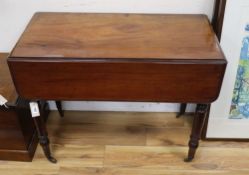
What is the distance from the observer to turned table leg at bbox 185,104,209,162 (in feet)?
4.54

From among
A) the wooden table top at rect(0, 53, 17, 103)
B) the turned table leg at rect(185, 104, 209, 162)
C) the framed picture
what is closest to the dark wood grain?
the wooden table top at rect(0, 53, 17, 103)

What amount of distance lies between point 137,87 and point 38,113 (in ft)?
1.51

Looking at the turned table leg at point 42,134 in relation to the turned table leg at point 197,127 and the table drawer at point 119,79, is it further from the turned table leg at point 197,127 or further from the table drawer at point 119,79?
the turned table leg at point 197,127

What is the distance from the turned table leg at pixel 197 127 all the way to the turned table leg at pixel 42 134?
69 centimetres

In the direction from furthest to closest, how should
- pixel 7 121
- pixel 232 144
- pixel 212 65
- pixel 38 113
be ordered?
1. pixel 232 144
2. pixel 7 121
3. pixel 38 113
4. pixel 212 65

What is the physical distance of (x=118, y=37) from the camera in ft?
4.37

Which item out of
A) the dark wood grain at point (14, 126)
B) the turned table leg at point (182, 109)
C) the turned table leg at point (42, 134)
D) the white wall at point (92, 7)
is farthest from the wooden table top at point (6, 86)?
the turned table leg at point (182, 109)

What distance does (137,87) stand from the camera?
4.14 ft

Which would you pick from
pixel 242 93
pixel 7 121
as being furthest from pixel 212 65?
pixel 7 121

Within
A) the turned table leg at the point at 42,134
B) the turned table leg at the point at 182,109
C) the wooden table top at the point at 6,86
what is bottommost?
the turned table leg at the point at 182,109

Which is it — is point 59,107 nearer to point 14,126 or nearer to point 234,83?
point 14,126

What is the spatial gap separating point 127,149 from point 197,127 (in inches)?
17.2

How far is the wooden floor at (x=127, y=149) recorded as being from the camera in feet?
5.32

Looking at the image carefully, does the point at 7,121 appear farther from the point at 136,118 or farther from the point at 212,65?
the point at 212,65
